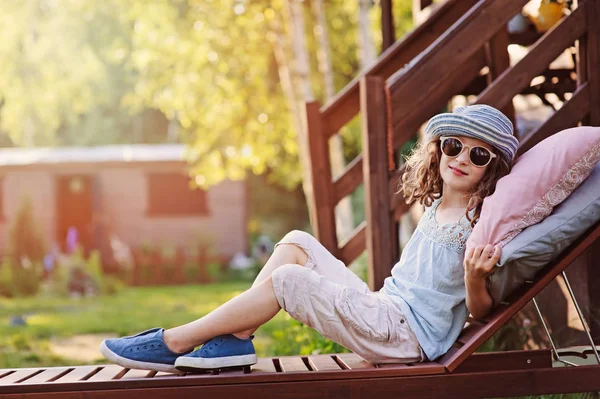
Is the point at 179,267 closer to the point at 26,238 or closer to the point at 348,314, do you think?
the point at 26,238

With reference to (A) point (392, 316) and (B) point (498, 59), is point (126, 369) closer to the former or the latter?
(A) point (392, 316)

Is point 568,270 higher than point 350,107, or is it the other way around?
point 350,107

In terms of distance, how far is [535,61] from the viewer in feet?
15.1

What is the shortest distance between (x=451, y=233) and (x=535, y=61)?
168 centimetres

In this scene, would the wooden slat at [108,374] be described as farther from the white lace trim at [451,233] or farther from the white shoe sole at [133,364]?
the white lace trim at [451,233]

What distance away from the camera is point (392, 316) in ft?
10.9

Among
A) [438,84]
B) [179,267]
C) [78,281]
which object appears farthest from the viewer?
[179,267]

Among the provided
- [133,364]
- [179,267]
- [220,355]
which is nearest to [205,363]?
[220,355]

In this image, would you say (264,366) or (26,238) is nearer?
(264,366)

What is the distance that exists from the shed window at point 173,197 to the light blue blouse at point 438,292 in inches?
→ 548

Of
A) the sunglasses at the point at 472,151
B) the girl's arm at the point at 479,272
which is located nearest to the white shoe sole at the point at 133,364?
the girl's arm at the point at 479,272

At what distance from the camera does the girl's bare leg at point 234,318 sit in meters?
3.20

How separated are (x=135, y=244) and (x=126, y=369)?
45.4ft

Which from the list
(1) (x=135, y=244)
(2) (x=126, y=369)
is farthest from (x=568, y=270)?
(1) (x=135, y=244)
